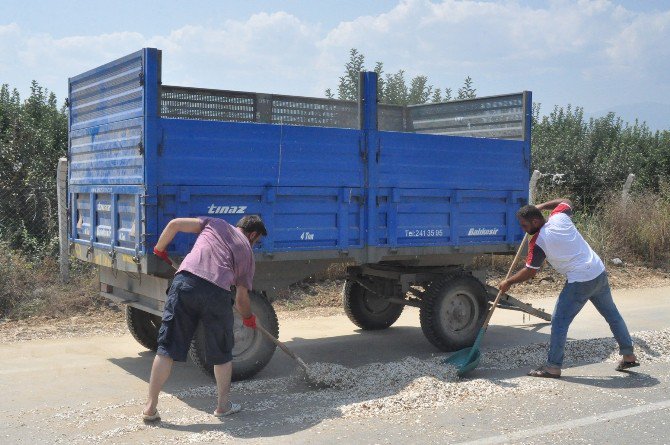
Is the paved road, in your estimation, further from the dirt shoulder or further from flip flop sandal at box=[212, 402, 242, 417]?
the dirt shoulder

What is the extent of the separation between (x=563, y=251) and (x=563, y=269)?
23cm

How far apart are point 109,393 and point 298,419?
5.67ft

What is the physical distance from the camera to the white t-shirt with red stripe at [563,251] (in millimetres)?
7340


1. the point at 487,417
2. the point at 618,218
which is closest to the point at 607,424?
the point at 487,417

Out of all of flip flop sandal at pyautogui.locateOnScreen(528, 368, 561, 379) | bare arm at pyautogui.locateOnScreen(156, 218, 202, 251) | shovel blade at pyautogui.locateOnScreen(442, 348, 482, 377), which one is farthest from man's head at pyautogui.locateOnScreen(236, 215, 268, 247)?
flip flop sandal at pyautogui.locateOnScreen(528, 368, 561, 379)

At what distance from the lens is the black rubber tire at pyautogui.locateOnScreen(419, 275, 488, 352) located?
8242 mm

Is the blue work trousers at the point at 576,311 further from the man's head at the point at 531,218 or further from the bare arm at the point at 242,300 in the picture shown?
the bare arm at the point at 242,300

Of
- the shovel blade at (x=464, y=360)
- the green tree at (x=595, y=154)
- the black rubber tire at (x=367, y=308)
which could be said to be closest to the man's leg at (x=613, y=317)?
the shovel blade at (x=464, y=360)

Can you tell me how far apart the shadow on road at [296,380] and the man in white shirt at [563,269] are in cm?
146

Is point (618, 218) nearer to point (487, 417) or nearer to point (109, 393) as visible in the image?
point (487, 417)

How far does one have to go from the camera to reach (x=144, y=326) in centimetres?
804

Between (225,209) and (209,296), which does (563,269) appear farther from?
(209,296)

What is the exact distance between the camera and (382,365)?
284 inches

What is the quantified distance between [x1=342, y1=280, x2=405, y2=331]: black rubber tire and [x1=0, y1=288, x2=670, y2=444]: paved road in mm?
851
